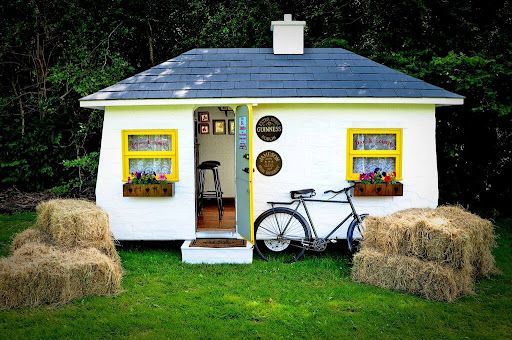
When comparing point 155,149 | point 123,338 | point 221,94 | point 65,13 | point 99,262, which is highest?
point 65,13

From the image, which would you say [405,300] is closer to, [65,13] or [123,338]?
[123,338]

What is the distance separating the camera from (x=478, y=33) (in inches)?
500

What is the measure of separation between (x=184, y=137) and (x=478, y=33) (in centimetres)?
830

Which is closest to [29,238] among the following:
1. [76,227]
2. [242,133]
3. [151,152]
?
[76,227]

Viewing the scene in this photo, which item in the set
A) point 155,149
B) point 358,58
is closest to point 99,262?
point 155,149

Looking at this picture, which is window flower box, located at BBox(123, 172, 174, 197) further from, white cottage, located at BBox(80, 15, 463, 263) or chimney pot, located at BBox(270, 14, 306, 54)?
chimney pot, located at BBox(270, 14, 306, 54)

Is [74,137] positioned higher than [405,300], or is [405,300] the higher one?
[74,137]

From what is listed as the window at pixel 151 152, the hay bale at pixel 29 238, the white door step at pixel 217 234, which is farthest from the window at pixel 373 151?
the hay bale at pixel 29 238

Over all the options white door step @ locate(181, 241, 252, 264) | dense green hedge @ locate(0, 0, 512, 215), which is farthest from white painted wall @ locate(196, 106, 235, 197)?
white door step @ locate(181, 241, 252, 264)

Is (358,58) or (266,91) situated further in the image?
(358,58)

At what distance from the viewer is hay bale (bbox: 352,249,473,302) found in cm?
645

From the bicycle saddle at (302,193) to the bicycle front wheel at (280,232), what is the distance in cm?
29

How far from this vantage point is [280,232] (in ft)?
27.6

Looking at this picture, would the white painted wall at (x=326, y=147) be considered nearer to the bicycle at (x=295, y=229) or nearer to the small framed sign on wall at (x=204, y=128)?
the bicycle at (x=295, y=229)
